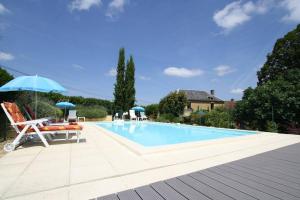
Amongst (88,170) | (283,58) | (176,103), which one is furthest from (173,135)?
(283,58)

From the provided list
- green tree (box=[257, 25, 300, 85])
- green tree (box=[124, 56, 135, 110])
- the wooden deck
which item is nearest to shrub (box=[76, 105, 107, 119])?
green tree (box=[124, 56, 135, 110])

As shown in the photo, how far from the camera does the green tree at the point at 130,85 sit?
2441 centimetres

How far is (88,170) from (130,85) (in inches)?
856

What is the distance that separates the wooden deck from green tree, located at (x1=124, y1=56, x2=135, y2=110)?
21.4 meters

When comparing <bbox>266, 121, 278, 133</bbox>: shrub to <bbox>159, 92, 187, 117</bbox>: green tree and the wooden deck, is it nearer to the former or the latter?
the wooden deck

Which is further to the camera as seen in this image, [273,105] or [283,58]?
[283,58]

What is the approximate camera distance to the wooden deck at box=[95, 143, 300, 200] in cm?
221

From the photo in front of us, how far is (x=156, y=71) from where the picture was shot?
27078 mm

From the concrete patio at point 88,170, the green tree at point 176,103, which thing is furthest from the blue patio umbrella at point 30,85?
the green tree at point 176,103

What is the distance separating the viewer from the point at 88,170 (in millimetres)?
3291

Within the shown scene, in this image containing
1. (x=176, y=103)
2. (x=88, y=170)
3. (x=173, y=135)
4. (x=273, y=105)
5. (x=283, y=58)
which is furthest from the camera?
(x=176, y=103)

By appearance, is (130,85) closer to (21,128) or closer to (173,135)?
(173,135)

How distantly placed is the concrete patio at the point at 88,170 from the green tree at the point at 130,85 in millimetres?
19762

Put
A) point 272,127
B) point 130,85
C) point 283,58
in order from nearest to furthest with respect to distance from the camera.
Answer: point 272,127 → point 283,58 → point 130,85
